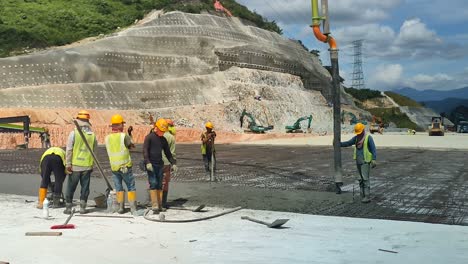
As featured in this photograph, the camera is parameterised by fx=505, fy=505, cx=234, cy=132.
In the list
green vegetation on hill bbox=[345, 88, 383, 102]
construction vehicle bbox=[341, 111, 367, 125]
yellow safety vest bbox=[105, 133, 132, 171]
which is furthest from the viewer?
green vegetation on hill bbox=[345, 88, 383, 102]

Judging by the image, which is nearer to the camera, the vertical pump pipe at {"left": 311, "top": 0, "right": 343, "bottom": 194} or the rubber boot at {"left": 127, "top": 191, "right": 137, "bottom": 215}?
the rubber boot at {"left": 127, "top": 191, "right": 137, "bottom": 215}

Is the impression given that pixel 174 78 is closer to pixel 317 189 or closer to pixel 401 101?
pixel 317 189

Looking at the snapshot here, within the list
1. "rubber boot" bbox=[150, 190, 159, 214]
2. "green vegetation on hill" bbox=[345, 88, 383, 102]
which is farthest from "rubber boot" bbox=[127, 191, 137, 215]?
"green vegetation on hill" bbox=[345, 88, 383, 102]

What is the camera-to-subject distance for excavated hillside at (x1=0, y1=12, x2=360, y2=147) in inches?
1662

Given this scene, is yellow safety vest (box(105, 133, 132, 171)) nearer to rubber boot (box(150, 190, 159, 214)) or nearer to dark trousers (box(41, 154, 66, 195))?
rubber boot (box(150, 190, 159, 214))

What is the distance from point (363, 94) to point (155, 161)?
107 meters

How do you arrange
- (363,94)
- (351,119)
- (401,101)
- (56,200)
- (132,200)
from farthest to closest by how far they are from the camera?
1. (401,101)
2. (363,94)
3. (351,119)
4. (56,200)
5. (132,200)

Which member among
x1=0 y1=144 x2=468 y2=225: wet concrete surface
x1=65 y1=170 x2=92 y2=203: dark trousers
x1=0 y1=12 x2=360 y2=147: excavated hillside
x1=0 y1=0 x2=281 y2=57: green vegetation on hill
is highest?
x1=0 y1=0 x2=281 y2=57: green vegetation on hill

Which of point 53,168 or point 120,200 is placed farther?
point 53,168

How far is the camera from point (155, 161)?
9297 mm

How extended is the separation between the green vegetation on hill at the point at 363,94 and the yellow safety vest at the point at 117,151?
4117 inches

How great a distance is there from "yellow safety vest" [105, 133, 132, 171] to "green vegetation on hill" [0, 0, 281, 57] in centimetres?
4531

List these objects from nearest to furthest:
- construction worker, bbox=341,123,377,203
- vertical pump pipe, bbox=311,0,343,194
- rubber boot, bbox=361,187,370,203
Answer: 1. construction worker, bbox=341,123,377,203
2. rubber boot, bbox=361,187,370,203
3. vertical pump pipe, bbox=311,0,343,194

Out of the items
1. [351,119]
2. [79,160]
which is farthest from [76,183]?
[351,119]
